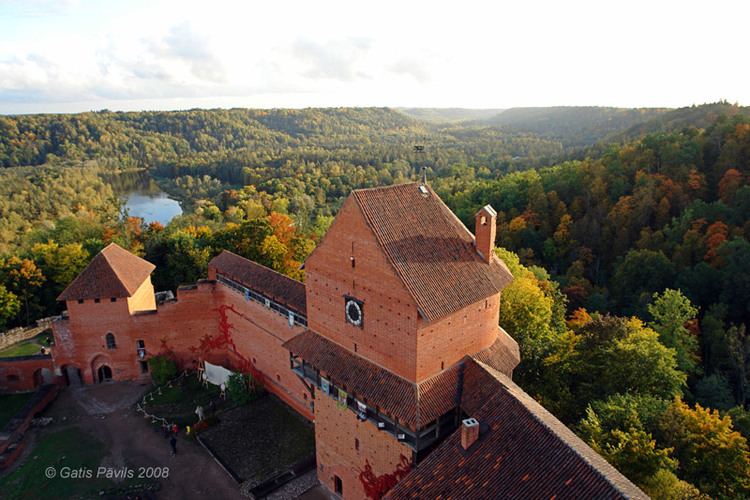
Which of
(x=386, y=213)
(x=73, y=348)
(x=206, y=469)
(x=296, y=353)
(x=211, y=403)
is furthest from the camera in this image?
(x=73, y=348)

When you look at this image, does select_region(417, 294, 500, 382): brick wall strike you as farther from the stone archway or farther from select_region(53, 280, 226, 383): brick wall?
the stone archway

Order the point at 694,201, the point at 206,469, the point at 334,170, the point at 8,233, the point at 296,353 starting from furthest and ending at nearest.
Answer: the point at 334,170, the point at 8,233, the point at 694,201, the point at 206,469, the point at 296,353

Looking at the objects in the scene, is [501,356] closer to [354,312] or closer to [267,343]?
[354,312]

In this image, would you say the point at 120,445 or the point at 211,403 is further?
the point at 211,403

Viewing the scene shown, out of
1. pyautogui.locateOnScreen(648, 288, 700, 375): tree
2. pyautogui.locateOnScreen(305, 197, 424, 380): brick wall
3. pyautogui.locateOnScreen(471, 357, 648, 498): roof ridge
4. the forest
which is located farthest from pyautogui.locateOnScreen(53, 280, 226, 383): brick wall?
pyautogui.locateOnScreen(648, 288, 700, 375): tree

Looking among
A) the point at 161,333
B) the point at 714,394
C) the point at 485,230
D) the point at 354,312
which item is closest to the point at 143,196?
the point at 161,333

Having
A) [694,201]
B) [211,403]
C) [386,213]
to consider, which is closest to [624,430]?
[386,213]

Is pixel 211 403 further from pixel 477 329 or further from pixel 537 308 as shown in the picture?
pixel 537 308

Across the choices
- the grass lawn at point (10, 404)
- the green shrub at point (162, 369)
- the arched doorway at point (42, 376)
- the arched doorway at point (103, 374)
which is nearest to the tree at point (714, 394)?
the green shrub at point (162, 369)
